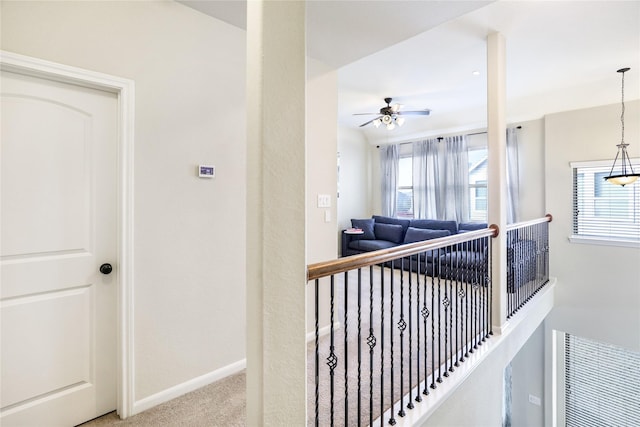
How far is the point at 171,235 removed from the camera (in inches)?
81.1

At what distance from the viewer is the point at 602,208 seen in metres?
4.32

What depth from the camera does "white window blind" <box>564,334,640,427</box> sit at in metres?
4.66

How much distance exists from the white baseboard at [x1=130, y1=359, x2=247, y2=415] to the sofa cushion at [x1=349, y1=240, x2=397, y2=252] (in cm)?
386

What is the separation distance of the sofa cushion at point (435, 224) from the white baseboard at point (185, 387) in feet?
14.4

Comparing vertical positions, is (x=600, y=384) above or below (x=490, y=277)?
below

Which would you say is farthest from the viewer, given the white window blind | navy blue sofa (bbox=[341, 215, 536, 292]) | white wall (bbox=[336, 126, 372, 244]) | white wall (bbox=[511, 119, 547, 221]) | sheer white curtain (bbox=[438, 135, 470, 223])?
white wall (bbox=[336, 126, 372, 244])

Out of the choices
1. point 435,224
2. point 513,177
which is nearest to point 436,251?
point 435,224

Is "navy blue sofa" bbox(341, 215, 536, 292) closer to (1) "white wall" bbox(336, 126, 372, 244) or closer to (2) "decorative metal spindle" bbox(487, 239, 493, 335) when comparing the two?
(2) "decorative metal spindle" bbox(487, 239, 493, 335)

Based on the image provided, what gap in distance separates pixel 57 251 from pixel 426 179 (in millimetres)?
5967

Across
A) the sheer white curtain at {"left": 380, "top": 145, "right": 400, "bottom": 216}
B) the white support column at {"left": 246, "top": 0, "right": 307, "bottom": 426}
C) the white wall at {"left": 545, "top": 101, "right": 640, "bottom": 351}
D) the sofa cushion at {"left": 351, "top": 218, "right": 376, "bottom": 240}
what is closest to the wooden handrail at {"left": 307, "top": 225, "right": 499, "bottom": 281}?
the white support column at {"left": 246, "top": 0, "right": 307, "bottom": 426}

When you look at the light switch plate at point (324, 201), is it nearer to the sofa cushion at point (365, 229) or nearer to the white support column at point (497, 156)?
the white support column at point (497, 156)

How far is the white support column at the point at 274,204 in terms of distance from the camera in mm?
985

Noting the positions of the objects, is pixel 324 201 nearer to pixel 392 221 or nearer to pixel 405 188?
pixel 392 221

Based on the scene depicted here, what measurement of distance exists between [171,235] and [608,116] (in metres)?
5.56
